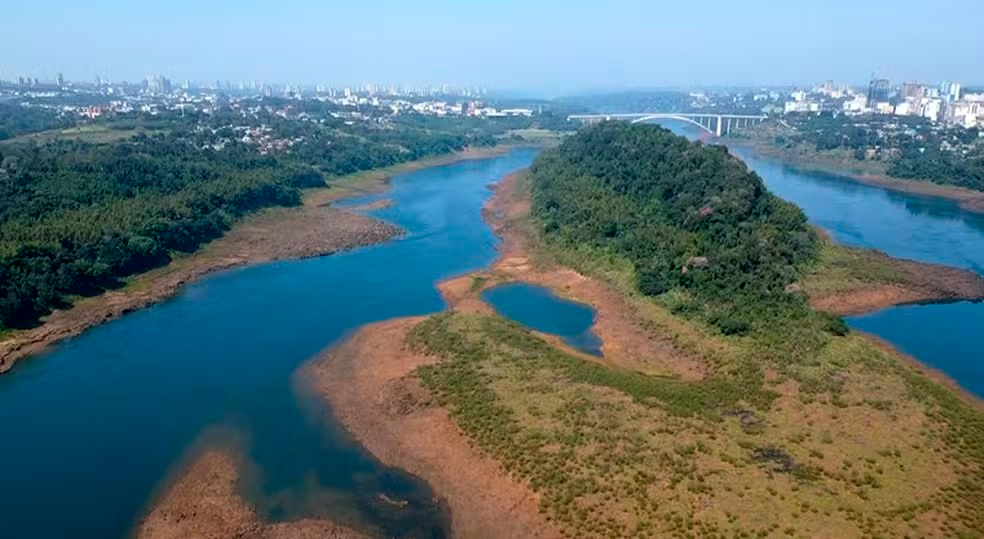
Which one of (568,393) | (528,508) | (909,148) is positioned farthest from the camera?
(909,148)

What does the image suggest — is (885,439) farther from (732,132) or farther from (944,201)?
(732,132)

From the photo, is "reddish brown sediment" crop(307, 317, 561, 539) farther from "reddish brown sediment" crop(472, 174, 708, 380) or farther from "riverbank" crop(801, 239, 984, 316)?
"riverbank" crop(801, 239, 984, 316)

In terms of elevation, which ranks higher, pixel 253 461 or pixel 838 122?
pixel 838 122

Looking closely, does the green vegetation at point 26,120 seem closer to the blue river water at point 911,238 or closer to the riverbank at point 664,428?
the riverbank at point 664,428

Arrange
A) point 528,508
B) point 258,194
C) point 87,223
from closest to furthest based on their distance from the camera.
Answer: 1. point 528,508
2. point 87,223
3. point 258,194

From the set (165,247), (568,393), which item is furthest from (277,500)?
(165,247)

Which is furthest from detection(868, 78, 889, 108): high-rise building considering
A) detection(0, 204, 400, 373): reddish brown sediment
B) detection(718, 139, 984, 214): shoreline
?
detection(0, 204, 400, 373): reddish brown sediment
